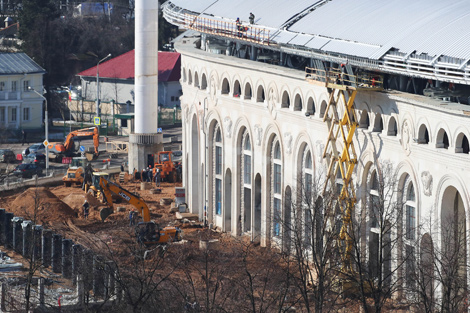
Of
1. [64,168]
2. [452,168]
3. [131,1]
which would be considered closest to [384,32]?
[452,168]

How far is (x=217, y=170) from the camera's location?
7994cm

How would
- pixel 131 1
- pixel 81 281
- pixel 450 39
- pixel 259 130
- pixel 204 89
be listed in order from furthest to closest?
pixel 131 1
pixel 204 89
pixel 259 130
pixel 450 39
pixel 81 281

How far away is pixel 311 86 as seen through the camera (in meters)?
65.6

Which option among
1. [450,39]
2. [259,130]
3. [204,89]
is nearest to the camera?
[450,39]

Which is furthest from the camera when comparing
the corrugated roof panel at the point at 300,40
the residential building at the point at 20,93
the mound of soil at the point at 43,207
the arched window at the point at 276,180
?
the residential building at the point at 20,93

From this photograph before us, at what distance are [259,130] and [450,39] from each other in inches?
734

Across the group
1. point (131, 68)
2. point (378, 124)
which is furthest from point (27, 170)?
point (378, 124)

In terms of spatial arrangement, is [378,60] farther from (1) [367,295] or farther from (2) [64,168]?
(2) [64,168]

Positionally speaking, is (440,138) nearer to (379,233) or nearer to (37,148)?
(379,233)

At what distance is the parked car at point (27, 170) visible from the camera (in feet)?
329

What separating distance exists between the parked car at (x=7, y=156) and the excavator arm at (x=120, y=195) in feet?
83.3

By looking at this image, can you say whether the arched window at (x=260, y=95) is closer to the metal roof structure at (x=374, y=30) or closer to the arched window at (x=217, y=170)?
the metal roof structure at (x=374, y=30)

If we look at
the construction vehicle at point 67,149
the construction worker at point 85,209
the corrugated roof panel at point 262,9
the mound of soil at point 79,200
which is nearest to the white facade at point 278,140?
the corrugated roof panel at point 262,9

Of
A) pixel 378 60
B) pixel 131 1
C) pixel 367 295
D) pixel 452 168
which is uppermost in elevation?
pixel 131 1
